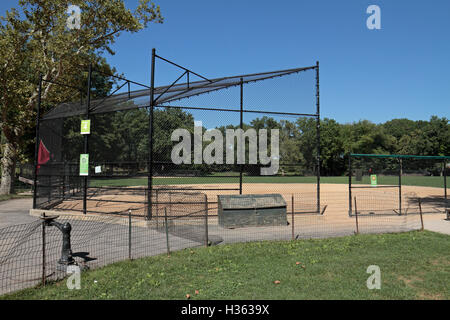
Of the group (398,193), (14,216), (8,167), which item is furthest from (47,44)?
(398,193)

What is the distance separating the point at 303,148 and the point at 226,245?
623 cm

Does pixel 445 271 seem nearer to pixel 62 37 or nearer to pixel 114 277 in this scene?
pixel 114 277

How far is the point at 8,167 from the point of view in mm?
18078

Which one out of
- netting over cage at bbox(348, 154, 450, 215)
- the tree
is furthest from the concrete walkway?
netting over cage at bbox(348, 154, 450, 215)

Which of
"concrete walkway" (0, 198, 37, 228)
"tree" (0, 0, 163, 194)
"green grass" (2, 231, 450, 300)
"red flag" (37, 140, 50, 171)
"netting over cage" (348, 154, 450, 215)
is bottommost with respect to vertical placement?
"concrete walkway" (0, 198, 37, 228)

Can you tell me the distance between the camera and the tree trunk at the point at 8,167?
706 inches

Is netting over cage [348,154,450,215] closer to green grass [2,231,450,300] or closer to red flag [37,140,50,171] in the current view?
green grass [2,231,450,300]

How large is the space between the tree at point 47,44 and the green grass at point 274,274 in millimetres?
14758

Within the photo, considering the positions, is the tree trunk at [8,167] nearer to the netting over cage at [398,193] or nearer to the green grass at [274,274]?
the green grass at [274,274]

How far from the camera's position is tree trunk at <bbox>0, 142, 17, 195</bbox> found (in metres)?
17.9

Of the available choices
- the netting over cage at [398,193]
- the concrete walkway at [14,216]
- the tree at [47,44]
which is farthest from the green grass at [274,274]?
the tree at [47,44]

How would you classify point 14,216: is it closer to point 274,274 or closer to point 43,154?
point 43,154

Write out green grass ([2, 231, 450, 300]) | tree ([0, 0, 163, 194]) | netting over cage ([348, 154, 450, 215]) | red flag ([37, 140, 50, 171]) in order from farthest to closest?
tree ([0, 0, 163, 194]) < red flag ([37, 140, 50, 171]) < netting over cage ([348, 154, 450, 215]) < green grass ([2, 231, 450, 300])

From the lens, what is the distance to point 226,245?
6.83 metres
